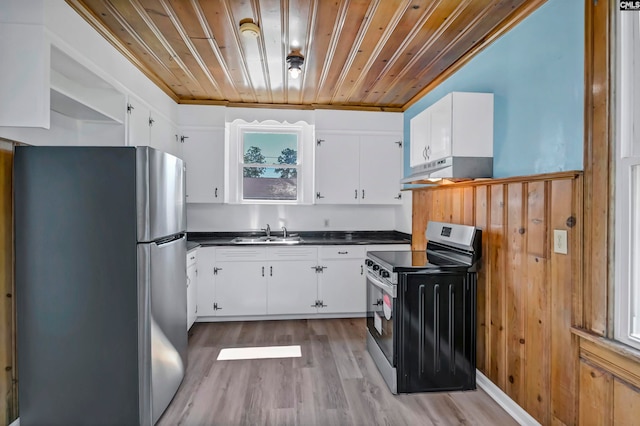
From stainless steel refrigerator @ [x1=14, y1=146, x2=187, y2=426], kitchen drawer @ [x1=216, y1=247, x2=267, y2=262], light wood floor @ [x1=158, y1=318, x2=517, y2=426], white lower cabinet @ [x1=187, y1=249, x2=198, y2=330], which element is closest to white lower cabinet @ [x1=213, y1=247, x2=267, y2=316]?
kitchen drawer @ [x1=216, y1=247, x2=267, y2=262]

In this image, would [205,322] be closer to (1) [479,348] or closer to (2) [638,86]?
(1) [479,348]

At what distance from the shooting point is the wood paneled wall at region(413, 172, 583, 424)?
5.53 feet

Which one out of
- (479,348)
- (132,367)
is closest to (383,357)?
(479,348)

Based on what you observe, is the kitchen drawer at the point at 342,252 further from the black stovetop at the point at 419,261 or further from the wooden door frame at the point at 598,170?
the wooden door frame at the point at 598,170

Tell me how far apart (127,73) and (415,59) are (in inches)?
89.9

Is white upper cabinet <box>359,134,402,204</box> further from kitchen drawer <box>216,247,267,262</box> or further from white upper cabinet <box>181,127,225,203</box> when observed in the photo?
white upper cabinet <box>181,127,225,203</box>

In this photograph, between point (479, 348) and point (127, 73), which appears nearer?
point (479, 348)

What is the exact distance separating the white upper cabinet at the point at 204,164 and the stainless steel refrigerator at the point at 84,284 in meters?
1.99

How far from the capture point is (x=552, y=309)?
1801 millimetres

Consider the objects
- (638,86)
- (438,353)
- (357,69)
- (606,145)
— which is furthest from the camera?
(357,69)

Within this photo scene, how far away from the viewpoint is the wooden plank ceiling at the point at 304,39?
78.5 inches

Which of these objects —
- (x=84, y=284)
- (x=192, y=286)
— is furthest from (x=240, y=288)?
(x=84, y=284)

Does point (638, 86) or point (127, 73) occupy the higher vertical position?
point (127, 73)

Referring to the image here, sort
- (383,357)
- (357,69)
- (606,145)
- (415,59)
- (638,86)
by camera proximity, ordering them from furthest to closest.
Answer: (357,69) < (415,59) < (383,357) < (606,145) < (638,86)
